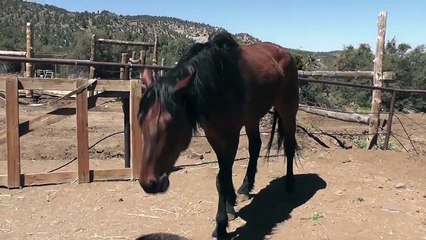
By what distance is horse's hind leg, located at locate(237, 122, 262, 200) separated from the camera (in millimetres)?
5086

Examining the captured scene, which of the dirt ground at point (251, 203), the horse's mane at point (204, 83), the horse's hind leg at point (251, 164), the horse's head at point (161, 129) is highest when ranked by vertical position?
the horse's mane at point (204, 83)

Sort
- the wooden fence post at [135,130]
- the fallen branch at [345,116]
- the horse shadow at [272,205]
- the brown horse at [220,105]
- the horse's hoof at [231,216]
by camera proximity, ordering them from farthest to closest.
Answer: the fallen branch at [345,116] < the wooden fence post at [135,130] < the horse's hoof at [231,216] < the horse shadow at [272,205] < the brown horse at [220,105]

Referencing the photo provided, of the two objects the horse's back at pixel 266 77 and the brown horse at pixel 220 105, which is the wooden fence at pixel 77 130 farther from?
the horse's back at pixel 266 77

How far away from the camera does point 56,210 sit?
15.9ft

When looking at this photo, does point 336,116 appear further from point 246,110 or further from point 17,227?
point 17,227

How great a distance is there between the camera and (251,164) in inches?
203

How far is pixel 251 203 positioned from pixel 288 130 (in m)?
1.06

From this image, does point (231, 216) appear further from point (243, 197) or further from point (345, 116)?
point (345, 116)

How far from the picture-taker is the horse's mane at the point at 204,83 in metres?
3.39

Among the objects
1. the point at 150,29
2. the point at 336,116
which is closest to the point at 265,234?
the point at 336,116

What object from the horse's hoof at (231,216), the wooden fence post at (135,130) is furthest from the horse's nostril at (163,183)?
the wooden fence post at (135,130)

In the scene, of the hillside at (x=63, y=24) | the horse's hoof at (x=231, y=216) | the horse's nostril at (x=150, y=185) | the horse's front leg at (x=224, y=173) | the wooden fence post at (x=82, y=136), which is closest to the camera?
the horse's nostril at (x=150, y=185)

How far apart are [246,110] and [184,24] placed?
7613cm

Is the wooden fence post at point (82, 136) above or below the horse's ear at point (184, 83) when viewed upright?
below
